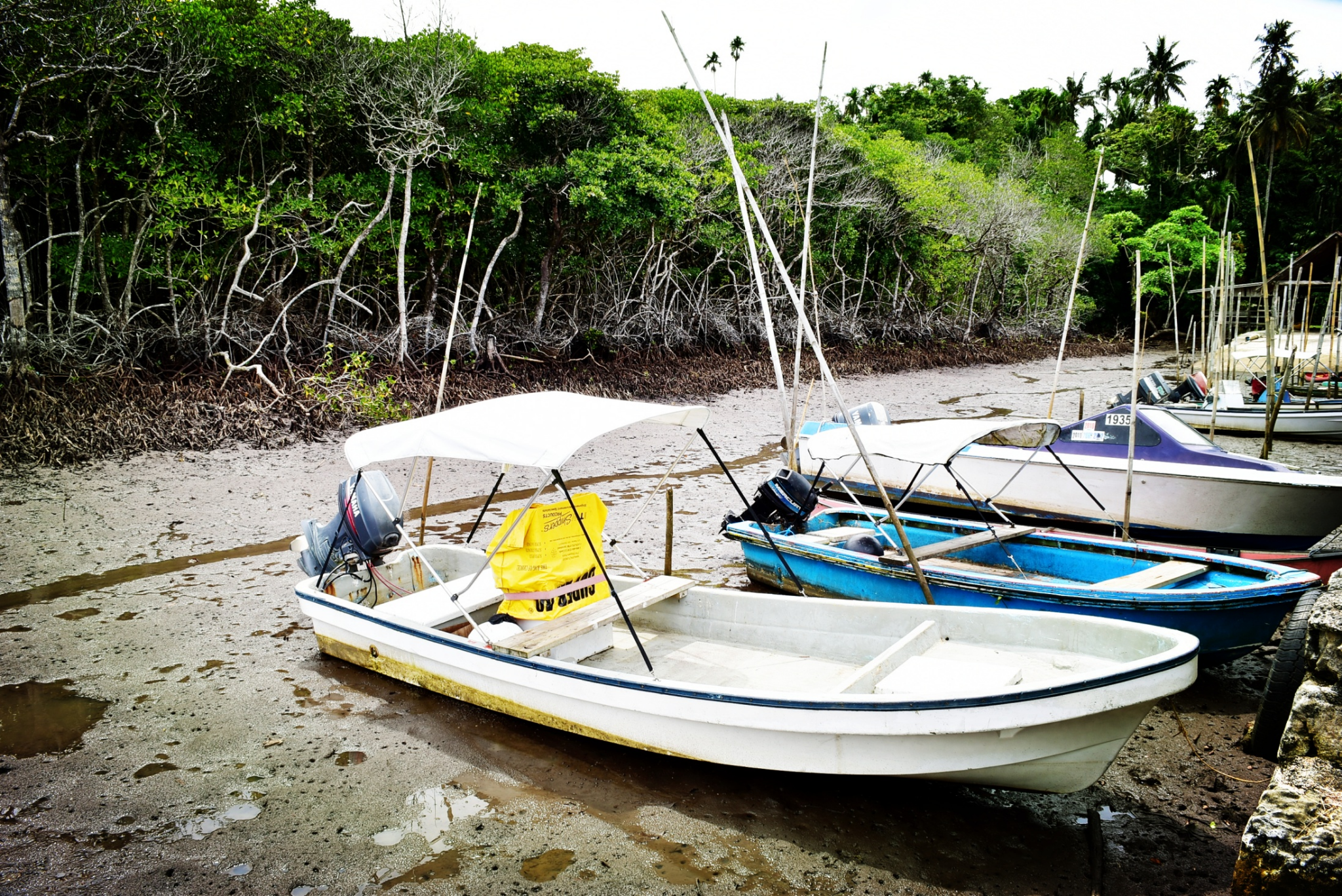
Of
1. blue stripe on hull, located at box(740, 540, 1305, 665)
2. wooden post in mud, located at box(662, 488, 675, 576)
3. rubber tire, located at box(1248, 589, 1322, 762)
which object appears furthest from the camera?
wooden post in mud, located at box(662, 488, 675, 576)

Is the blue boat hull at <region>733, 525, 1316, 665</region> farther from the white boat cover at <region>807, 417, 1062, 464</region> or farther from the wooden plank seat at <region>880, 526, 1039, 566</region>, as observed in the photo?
the white boat cover at <region>807, 417, 1062, 464</region>

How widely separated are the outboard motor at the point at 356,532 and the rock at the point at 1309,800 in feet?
18.7

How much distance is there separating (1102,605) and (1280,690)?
113 cm

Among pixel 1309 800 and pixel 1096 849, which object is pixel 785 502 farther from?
pixel 1309 800

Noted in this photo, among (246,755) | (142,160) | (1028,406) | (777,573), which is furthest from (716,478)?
(1028,406)

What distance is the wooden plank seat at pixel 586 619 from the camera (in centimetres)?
501

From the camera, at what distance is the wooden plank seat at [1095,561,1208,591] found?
583cm

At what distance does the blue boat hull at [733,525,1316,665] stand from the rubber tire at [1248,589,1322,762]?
462 mm

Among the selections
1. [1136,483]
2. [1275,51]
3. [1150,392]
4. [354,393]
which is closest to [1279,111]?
[1275,51]

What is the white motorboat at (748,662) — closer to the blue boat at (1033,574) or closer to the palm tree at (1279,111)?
the blue boat at (1033,574)

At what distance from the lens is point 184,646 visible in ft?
21.4

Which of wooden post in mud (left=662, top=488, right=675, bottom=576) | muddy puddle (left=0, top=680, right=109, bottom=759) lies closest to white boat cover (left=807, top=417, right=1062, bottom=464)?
wooden post in mud (left=662, top=488, right=675, bottom=576)

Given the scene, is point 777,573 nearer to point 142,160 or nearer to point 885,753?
point 885,753

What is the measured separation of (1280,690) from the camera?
462 centimetres
